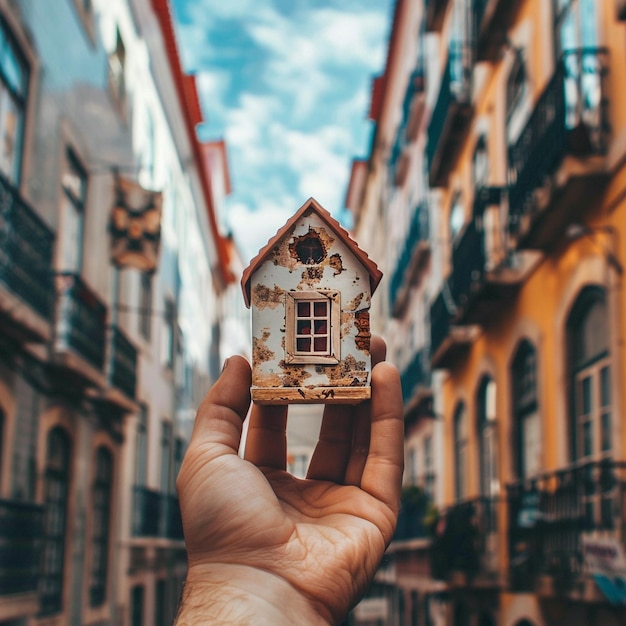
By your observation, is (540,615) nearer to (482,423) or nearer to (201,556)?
(482,423)

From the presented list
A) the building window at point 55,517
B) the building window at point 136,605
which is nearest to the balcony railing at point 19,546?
the building window at point 55,517

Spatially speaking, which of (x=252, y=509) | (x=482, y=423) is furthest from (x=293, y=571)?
(x=482, y=423)

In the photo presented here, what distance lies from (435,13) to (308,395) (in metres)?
16.7

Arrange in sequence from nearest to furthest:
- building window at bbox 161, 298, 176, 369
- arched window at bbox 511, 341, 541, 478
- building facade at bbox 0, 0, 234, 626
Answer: building facade at bbox 0, 0, 234, 626
arched window at bbox 511, 341, 541, 478
building window at bbox 161, 298, 176, 369

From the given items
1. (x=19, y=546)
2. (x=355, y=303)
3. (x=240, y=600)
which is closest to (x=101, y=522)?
(x=19, y=546)

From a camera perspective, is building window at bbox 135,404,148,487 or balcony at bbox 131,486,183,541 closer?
balcony at bbox 131,486,183,541

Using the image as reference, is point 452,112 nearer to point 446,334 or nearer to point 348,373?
point 446,334

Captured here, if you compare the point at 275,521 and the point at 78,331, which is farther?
the point at 78,331

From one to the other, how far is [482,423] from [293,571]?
13.5 m

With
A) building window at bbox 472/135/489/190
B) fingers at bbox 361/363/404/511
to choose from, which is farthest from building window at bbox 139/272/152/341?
fingers at bbox 361/363/404/511

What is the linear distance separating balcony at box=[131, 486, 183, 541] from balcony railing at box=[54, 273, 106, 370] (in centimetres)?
495

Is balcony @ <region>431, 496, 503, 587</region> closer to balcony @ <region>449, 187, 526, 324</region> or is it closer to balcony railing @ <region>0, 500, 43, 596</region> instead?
balcony @ <region>449, 187, 526, 324</region>

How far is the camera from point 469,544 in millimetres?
14930

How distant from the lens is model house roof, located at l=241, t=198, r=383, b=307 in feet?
12.4
